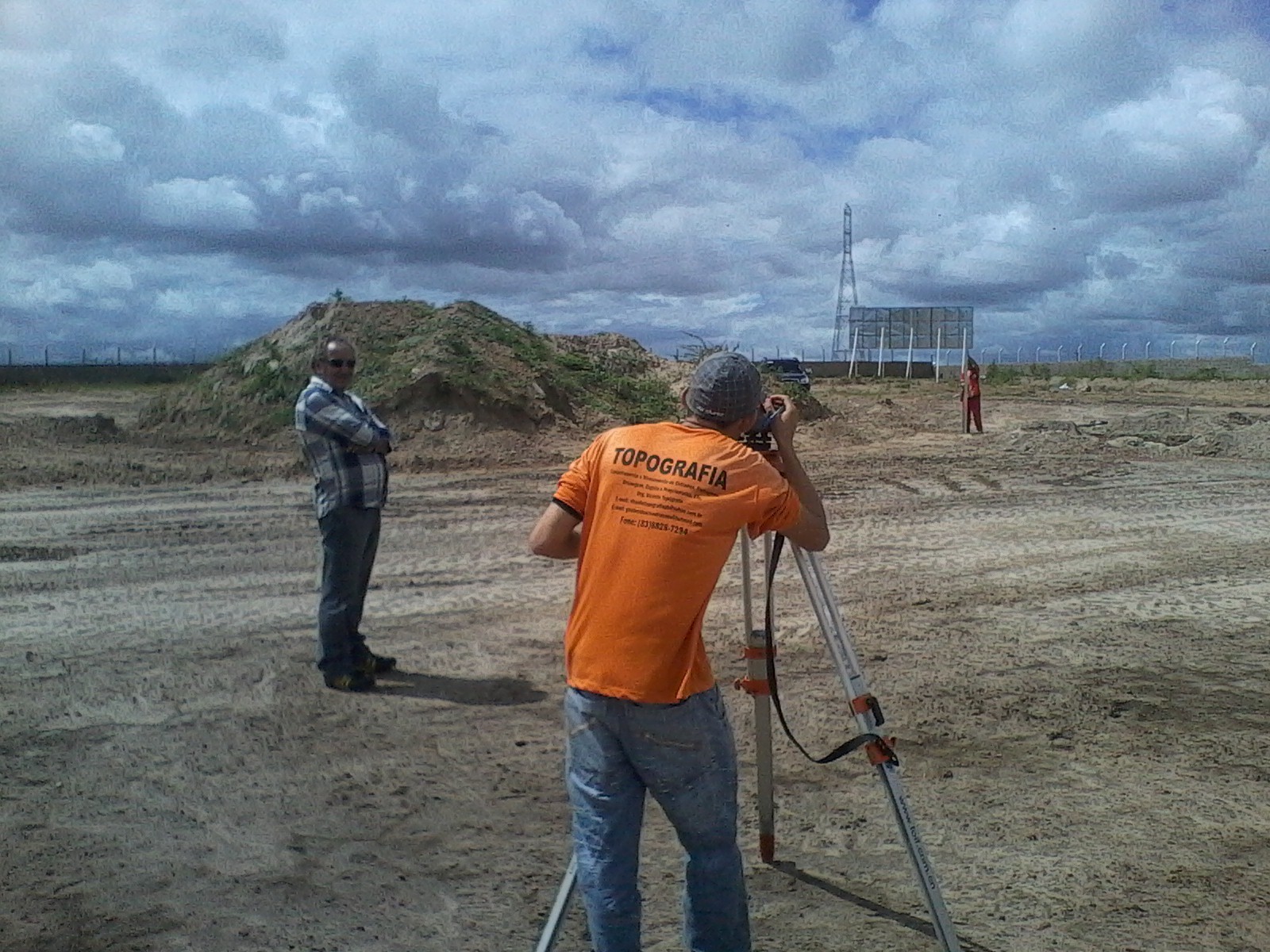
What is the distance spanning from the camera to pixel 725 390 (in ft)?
9.74

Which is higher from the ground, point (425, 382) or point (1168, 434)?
point (425, 382)

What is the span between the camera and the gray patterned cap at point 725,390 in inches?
117

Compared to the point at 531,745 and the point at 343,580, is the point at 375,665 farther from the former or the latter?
the point at 531,745

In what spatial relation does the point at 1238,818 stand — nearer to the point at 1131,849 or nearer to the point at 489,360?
the point at 1131,849

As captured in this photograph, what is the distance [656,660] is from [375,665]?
13.4 ft

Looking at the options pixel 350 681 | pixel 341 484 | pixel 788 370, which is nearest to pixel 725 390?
pixel 341 484

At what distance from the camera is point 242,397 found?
64.6 ft

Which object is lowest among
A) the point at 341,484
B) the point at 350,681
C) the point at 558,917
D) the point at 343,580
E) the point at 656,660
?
the point at 350,681

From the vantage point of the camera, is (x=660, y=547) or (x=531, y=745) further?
(x=531, y=745)

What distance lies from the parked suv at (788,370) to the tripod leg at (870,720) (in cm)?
2579

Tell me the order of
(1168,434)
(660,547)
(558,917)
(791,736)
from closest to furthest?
(660,547) → (558,917) → (791,736) → (1168,434)

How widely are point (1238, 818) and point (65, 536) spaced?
33.8 ft

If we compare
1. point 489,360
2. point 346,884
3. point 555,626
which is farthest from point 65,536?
point 489,360

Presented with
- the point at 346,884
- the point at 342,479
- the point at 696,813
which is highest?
the point at 342,479
